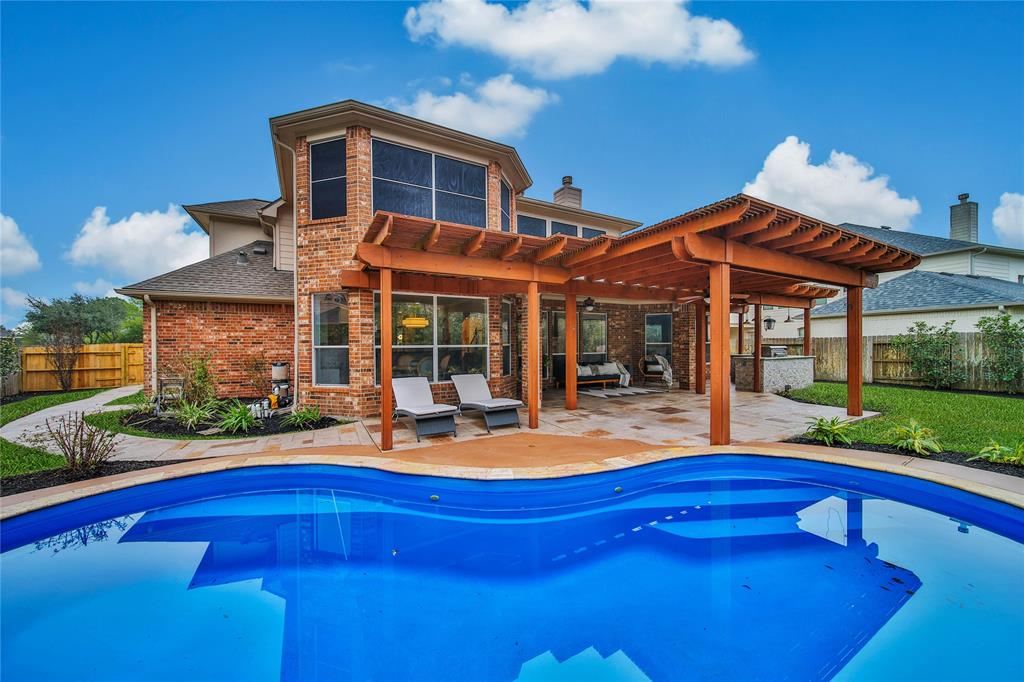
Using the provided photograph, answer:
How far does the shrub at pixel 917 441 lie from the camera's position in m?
5.49

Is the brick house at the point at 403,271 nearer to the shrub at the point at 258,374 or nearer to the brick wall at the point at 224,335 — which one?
the brick wall at the point at 224,335

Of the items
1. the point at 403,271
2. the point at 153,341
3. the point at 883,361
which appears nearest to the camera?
the point at 403,271

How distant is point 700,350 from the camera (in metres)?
12.2

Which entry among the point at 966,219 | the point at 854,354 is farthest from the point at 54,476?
the point at 966,219

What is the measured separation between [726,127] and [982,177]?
46.2ft

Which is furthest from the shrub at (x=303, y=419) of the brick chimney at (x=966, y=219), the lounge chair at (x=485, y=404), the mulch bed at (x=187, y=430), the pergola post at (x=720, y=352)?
the brick chimney at (x=966, y=219)

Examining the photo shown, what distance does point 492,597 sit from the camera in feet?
10.3

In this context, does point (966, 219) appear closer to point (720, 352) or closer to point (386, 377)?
point (720, 352)

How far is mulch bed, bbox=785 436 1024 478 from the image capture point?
4809 mm

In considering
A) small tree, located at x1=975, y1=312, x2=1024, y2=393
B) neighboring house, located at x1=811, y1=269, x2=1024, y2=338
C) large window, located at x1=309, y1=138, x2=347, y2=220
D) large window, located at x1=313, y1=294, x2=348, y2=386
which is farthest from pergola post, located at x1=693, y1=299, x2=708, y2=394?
large window, located at x1=309, y1=138, x2=347, y2=220

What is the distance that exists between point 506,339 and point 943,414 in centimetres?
903

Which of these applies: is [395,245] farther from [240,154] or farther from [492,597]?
[240,154]

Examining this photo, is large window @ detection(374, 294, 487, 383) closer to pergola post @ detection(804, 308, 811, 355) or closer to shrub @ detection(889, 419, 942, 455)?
shrub @ detection(889, 419, 942, 455)

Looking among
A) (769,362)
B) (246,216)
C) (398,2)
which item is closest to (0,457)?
(246,216)
